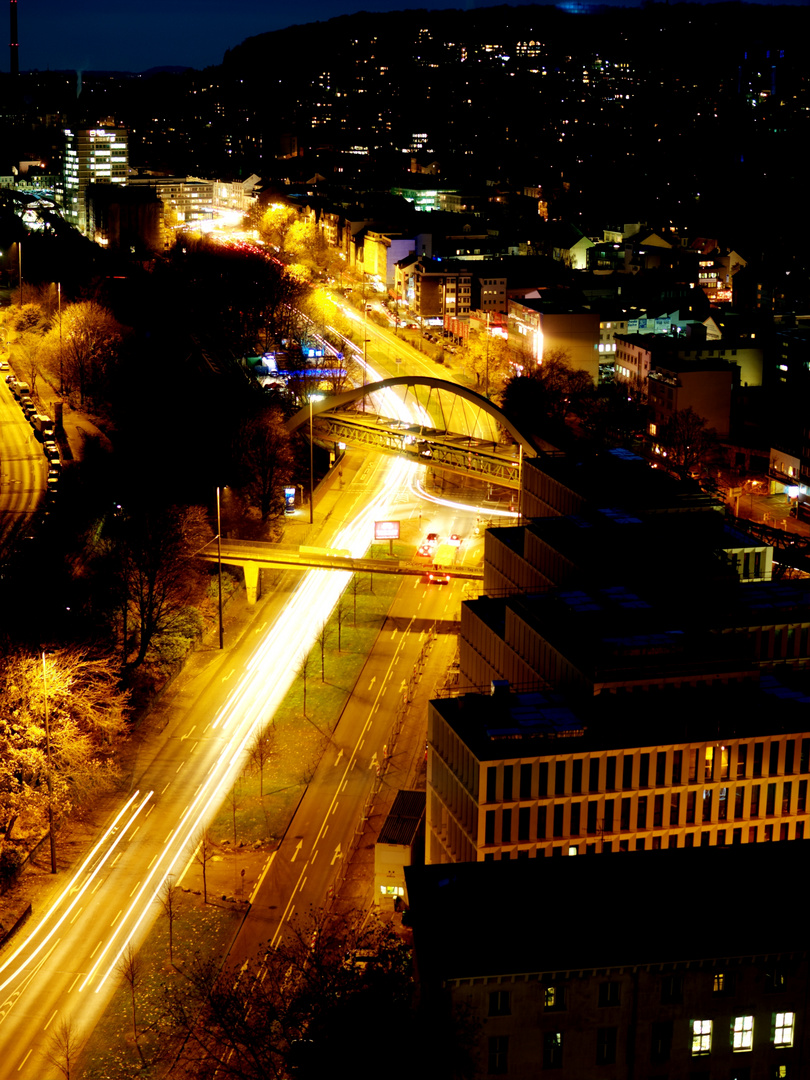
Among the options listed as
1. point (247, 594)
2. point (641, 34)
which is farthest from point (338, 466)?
point (641, 34)

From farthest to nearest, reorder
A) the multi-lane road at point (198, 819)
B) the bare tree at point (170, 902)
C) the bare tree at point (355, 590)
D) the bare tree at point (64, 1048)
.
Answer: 1. the bare tree at point (355, 590)
2. the bare tree at point (170, 902)
3. the multi-lane road at point (198, 819)
4. the bare tree at point (64, 1048)

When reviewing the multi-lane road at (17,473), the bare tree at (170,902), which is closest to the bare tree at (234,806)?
the bare tree at (170,902)

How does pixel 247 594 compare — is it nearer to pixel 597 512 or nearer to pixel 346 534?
pixel 346 534

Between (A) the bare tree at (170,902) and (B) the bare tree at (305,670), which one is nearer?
(A) the bare tree at (170,902)

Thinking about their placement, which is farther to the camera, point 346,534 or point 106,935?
point 346,534

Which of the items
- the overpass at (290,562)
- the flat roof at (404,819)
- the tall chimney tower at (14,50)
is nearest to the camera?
the flat roof at (404,819)

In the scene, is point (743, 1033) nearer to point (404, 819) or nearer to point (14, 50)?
point (404, 819)

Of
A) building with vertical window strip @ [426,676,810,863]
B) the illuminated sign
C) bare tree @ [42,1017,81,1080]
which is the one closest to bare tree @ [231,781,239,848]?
building with vertical window strip @ [426,676,810,863]

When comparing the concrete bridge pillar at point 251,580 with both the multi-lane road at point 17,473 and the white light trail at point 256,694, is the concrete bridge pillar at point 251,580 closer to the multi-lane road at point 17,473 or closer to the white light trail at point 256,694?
the white light trail at point 256,694
